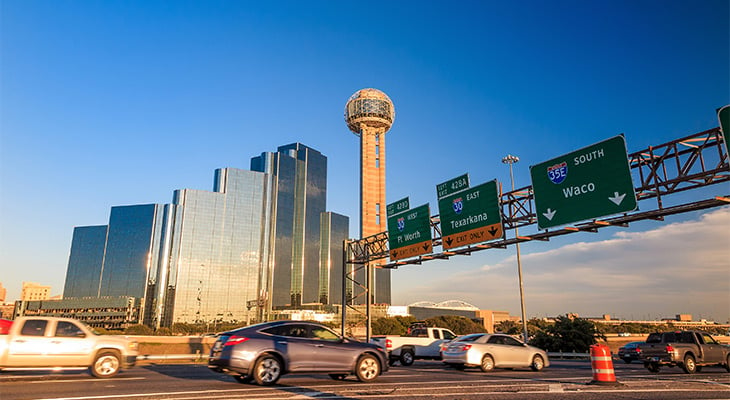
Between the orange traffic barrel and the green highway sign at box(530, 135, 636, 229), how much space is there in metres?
7.28

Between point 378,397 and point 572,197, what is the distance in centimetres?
1329

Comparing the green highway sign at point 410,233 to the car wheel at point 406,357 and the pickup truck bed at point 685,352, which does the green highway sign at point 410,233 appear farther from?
the pickup truck bed at point 685,352

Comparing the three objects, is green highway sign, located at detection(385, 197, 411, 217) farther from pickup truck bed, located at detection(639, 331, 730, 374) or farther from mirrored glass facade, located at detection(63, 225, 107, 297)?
mirrored glass facade, located at detection(63, 225, 107, 297)

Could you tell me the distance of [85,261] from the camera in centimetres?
18638

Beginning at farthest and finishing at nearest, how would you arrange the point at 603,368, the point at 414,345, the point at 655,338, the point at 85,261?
the point at 85,261 → the point at 414,345 → the point at 655,338 → the point at 603,368

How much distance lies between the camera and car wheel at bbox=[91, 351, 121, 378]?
12297mm

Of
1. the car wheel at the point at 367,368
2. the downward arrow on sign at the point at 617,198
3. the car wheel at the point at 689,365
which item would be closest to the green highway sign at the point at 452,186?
the downward arrow on sign at the point at 617,198

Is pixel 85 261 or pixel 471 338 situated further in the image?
pixel 85 261

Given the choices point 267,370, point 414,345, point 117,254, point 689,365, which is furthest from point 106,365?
point 117,254

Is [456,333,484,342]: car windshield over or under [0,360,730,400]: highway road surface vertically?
over

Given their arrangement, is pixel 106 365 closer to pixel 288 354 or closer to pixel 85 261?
pixel 288 354

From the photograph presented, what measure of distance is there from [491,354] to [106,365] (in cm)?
1180

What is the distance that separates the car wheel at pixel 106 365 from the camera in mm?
12297

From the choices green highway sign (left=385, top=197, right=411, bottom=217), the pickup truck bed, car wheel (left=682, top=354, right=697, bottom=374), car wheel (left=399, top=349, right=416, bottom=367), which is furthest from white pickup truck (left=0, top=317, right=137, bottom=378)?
green highway sign (left=385, top=197, right=411, bottom=217)
